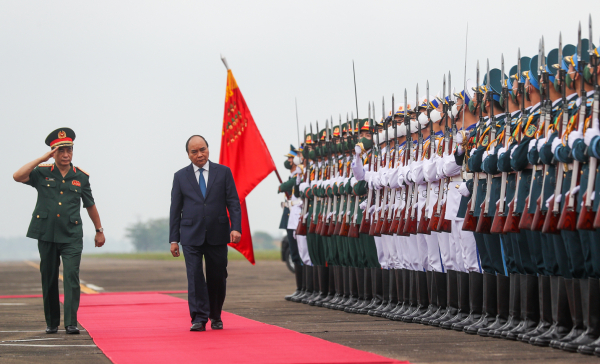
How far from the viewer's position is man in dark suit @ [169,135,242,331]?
29.1 ft

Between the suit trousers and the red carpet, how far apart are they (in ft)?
0.69

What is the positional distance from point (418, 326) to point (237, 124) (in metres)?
6.06

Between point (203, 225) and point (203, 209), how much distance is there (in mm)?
154

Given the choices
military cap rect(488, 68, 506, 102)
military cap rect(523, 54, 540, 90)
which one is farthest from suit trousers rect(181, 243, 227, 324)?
military cap rect(523, 54, 540, 90)

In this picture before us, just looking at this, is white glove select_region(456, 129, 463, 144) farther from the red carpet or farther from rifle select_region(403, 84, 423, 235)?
the red carpet

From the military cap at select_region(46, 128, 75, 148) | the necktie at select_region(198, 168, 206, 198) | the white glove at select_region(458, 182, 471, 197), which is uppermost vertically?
the military cap at select_region(46, 128, 75, 148)

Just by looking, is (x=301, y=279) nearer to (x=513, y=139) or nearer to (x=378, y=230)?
(x=378, y=230)

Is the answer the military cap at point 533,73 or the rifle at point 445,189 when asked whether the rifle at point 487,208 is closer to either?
the military cap at point 533,73

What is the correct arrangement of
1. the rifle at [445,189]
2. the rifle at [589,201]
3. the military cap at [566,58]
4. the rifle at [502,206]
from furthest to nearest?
the rifle at [445,189] < the rifle at [502,206] < the military cap at [566,58] < the rifle at [589,201]

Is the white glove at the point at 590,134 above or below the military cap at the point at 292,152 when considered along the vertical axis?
below

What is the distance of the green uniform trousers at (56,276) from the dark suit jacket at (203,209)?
2.97 ft

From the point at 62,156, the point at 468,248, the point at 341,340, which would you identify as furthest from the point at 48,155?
the point at 468,248

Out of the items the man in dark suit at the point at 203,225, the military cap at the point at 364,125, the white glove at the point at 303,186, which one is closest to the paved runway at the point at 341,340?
the man in dark suit at the point at 203,225

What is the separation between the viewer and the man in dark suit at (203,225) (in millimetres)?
8859
